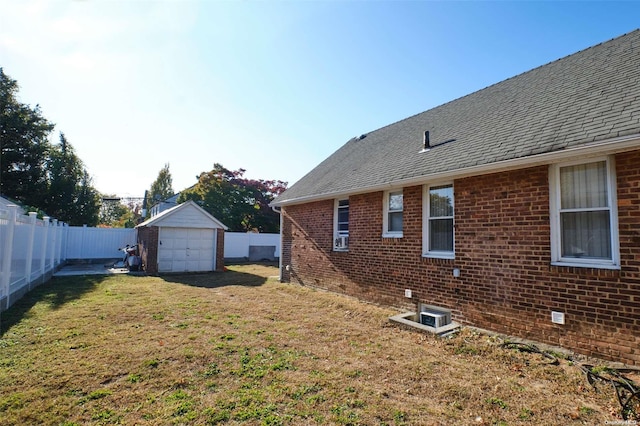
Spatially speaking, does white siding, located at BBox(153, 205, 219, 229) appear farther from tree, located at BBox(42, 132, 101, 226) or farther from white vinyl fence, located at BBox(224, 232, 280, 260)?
tree, located at BBox(42, 132, 101, 226)

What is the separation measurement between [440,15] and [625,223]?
7166mm

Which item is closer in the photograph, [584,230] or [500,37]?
[584,230]

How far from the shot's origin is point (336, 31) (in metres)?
9.12

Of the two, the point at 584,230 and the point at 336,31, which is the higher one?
the point at 336,31

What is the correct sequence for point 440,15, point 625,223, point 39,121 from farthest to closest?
point 39,121, point 440,15, point 625,223

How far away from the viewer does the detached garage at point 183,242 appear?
1538 cm

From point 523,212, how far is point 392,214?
3.17 m

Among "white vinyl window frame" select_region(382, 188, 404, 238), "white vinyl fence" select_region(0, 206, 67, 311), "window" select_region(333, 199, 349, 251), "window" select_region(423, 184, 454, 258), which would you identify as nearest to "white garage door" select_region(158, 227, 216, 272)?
"white vinyl fence" select_region(0, 206, 67, 311)

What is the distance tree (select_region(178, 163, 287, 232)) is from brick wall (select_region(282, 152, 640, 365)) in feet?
65.9

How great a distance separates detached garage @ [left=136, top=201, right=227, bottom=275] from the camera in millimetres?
15383

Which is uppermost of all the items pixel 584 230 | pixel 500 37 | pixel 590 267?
pixel 500 37

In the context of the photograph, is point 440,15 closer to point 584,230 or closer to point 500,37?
point 500,37

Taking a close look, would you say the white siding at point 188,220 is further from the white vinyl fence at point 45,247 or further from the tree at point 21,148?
the tree at point 21,148

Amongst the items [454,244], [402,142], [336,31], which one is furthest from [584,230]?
[336,31]
